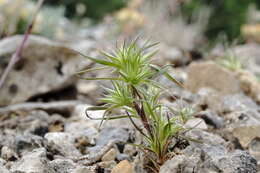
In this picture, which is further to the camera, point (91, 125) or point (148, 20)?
point (148, 20)

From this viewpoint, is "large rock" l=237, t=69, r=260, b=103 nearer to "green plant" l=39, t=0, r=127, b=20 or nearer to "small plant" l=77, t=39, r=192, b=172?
"small plant" l=77, t=39, r=192, b=172

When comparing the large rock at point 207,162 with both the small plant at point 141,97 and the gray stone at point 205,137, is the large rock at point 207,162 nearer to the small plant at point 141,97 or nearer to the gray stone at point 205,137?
the small plant at point 141,97

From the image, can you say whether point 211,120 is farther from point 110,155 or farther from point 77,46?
point 77,46

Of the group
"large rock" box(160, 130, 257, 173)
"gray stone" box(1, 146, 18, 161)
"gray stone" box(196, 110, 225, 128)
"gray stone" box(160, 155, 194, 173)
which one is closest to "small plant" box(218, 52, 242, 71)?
"gray stone" box(196, 110, 225, 128)

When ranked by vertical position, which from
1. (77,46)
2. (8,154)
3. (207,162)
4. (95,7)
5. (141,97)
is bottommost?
(95,7)

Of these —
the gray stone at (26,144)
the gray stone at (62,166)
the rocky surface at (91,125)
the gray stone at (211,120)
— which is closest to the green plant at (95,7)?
the rocky surface at (91,125)

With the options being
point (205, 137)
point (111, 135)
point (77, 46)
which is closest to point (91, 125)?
point (111, 135)
